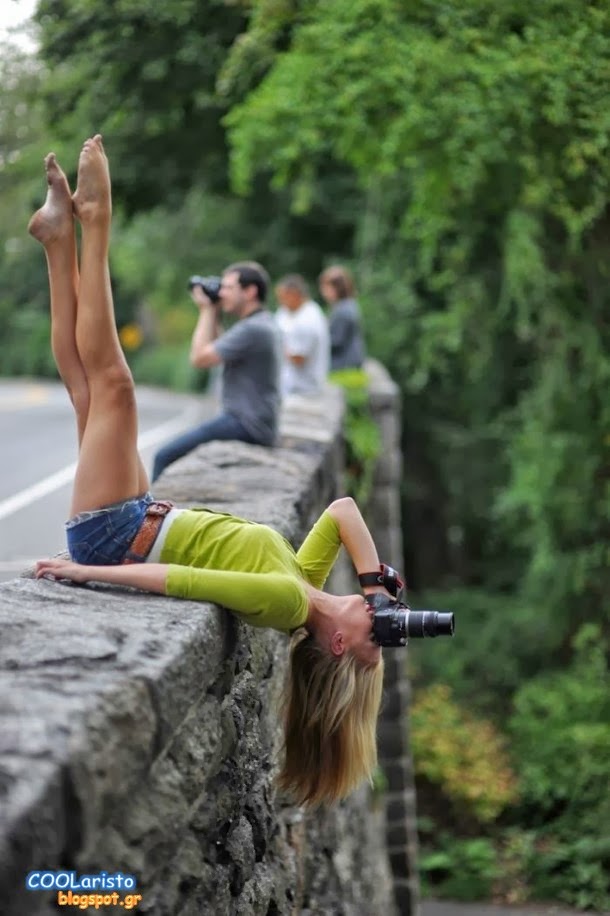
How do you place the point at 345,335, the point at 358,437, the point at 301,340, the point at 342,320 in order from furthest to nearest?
the point at 345,335
the point at 342,320
the point at 358,437
the point at 301,340

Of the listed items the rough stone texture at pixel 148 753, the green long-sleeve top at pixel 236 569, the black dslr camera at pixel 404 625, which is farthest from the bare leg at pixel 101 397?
the black dslr camera at pixel 404 625

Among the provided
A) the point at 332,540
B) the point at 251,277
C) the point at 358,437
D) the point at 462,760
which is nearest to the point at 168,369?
the point at 462,760

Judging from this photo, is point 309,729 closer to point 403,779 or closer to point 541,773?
point 403,779

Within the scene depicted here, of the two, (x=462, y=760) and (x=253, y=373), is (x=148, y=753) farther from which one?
(x=462, y=760)

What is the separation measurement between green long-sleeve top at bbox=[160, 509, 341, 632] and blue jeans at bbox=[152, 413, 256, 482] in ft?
11.6

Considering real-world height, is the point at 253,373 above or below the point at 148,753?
above

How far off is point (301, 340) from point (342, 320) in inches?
91.4

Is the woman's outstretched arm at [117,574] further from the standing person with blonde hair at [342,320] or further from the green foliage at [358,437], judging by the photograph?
the standing person with blonde hair at [342,320]

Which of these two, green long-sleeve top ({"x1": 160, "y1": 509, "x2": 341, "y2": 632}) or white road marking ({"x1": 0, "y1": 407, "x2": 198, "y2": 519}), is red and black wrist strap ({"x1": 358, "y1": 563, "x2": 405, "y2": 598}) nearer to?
green long-sleeve top ({"x1": 160, "y1": 509, "x2": 341, "y2": 632})

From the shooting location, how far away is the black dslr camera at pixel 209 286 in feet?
24.1

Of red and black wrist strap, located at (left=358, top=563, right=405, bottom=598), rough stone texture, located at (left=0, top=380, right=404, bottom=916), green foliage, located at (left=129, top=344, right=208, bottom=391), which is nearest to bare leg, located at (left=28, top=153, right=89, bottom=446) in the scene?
rough stone texture, located at (left=0, top=380, right=404, bottom=916)

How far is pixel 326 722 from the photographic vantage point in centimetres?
408

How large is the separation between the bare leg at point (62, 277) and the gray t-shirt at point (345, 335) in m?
9.10

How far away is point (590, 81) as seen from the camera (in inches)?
304
